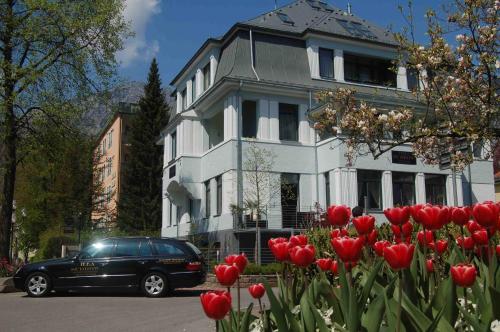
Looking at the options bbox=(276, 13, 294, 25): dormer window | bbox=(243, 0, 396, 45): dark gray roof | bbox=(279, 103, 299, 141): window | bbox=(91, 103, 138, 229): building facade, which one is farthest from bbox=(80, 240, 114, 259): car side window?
bbox=(91, 103, 138, 229): building facade

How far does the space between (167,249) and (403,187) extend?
15.2 metres

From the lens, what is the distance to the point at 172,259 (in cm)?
1554

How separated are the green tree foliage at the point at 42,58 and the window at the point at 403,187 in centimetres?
1428

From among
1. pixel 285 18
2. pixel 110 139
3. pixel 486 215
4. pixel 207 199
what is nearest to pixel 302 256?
pixel 486 215

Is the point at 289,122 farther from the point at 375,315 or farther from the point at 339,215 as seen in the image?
the point at 375,315

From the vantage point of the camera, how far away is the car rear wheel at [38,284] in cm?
1564

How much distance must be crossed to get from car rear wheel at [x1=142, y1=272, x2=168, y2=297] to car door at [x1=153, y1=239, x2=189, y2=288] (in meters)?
0.19

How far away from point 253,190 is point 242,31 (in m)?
8.29

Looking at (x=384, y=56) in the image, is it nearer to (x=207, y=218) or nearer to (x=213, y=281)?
(x=207, y=218)

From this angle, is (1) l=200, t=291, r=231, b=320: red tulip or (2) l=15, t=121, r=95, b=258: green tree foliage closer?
(1) l=200, t=291, r=231, b=320: red tulip

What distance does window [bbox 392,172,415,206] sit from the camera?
27.1m

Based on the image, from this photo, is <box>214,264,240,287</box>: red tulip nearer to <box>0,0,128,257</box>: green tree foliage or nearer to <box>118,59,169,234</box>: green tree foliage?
<box>0,0,128,257</box>: green tree foliage

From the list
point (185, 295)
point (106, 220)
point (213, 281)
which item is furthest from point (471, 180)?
point (106, 220)

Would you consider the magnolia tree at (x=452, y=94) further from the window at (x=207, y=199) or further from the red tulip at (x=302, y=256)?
the window at (x=207, y=199)
